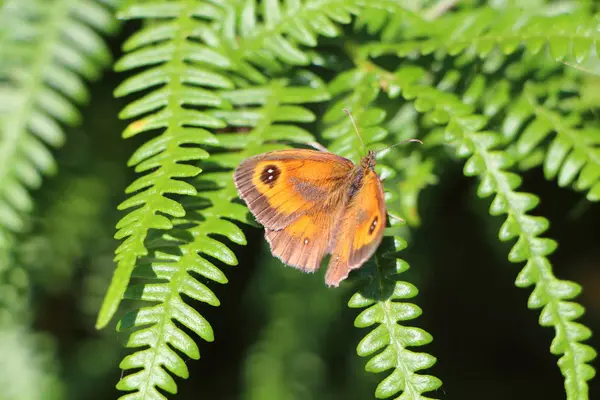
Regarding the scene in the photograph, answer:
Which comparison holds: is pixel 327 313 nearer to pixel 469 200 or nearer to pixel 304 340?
pixel 304 340

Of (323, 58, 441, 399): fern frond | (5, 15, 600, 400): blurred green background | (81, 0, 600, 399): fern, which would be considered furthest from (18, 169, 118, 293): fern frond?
(323, 58, 441, 399): fern frond

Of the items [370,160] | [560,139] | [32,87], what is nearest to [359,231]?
[370,160]

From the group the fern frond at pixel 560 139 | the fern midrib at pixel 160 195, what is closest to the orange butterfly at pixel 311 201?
the fern midrib at pixel 160 195

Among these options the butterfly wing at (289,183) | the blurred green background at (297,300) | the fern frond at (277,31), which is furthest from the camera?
the blurred green background at (297,300)

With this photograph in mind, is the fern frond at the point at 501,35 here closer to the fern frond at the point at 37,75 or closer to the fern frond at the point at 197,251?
the fern frond at the point at 197,251

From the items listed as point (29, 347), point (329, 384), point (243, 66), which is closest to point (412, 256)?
point (329, 384)

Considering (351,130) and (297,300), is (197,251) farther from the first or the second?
(297,300)
